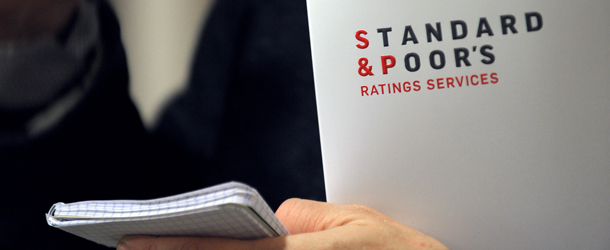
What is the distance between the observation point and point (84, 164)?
684 millimetres

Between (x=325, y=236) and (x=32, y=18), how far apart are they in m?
0.69

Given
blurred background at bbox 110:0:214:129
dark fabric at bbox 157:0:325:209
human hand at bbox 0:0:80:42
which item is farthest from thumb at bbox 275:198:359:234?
human hand at bbox 0:0:80:42

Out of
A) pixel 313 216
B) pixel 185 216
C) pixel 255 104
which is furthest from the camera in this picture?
pixel 255 104

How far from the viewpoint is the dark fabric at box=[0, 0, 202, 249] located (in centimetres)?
68

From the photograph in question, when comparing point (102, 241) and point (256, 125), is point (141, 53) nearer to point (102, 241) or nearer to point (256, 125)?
point (256, 125)

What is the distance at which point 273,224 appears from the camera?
0.34 metres

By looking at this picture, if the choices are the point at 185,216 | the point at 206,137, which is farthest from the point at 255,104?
the point at 185,216

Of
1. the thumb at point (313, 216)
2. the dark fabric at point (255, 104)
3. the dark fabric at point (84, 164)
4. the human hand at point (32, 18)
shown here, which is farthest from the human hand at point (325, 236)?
the human hand at point (32, 18)

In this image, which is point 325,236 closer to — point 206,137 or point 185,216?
point 185,216

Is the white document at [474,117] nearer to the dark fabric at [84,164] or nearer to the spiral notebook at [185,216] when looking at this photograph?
the spiral notebook at [185,216]

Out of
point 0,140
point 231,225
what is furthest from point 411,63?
point 0,140

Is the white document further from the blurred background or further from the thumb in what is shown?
the blurred background

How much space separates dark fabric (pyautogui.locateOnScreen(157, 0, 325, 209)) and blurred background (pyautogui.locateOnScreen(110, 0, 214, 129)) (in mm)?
22

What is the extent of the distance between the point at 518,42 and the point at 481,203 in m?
0.20
